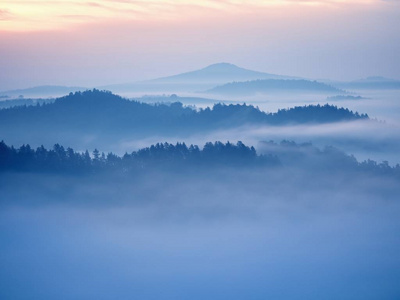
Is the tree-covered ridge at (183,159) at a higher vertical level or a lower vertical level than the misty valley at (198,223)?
higher

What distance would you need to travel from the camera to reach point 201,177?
114 meters

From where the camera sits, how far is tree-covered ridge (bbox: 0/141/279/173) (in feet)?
319

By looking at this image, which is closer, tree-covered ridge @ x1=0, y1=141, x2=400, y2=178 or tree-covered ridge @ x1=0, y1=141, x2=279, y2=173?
tree-covered ridge @ x1=0, y1=141, x2=279, y2=173

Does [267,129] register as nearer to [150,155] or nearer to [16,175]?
[150,155]

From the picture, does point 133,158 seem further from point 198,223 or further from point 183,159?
point 198,223

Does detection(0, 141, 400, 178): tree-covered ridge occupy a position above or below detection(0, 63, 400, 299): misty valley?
above

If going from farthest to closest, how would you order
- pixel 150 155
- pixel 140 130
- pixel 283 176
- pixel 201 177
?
pixel 140 130
pixel 283 176
pixel 201 177
pixel 150 155

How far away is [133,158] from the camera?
10581 centimetres

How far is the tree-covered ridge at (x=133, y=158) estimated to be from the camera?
97.4 meters

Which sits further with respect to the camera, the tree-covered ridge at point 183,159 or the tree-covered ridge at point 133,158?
the tree-covered ridge at point 183,159

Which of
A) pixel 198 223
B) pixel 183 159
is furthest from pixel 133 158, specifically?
pixel 198 223

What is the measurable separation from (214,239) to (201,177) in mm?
15047

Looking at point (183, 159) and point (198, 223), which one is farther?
point (198, 223)

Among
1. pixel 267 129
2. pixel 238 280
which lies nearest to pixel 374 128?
pixel 267 129
